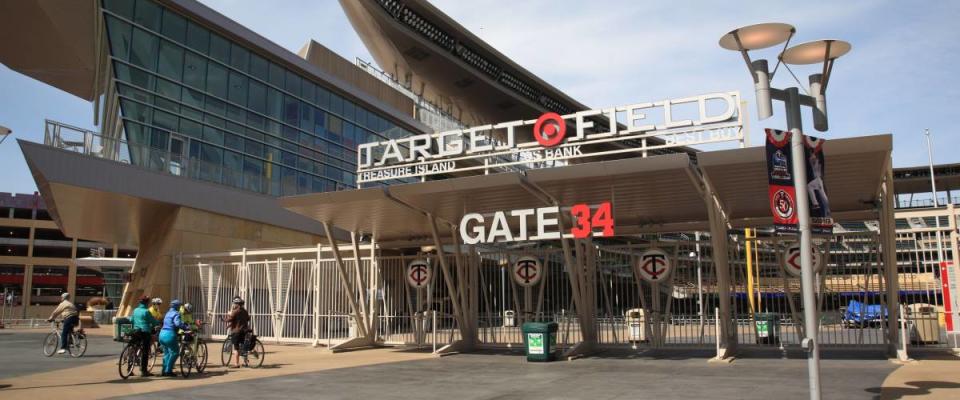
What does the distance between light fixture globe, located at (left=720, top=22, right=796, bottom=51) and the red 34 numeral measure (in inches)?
254

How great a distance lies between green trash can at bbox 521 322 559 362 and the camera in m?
16.4

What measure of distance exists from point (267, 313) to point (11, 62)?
24.4m

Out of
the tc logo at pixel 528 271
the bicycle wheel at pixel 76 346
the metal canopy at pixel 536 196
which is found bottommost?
the bicycle wheel at pixel 76 346

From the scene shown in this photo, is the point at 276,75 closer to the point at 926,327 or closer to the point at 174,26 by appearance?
the point at 174,26

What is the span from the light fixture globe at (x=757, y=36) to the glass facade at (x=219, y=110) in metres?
26.6

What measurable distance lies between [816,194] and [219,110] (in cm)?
3149

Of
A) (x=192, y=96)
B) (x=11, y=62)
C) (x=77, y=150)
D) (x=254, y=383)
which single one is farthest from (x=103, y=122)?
(x=254, y=383)

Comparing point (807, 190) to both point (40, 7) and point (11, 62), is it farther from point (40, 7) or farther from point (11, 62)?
point (11, 62)

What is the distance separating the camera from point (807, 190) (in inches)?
331

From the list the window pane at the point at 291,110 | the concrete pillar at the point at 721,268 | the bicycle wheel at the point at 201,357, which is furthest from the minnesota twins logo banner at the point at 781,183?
the window pane at the point at 291,110

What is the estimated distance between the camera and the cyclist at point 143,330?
44.7ft

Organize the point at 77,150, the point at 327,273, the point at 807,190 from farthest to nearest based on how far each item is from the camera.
Answer: the point at 77,150 < the point at 327,273 < the point at 807,190

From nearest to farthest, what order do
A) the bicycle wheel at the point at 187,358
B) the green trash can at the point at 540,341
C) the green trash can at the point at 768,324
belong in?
the bicycle wheel at the point at 187,358
the green trash can at the point at 540,341
the green trash can at the point at 768,324

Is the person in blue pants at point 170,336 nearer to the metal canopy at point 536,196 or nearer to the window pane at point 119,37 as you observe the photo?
the metal canopy at point 536,196
